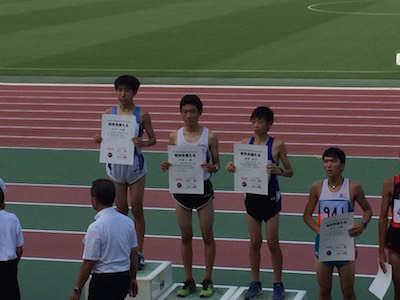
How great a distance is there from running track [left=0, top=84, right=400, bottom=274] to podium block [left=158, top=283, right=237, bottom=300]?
3.71m

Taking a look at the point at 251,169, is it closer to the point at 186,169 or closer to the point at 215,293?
the point at 186,169

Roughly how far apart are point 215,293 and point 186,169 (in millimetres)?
1201

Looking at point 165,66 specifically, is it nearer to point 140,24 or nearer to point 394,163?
point 140,24

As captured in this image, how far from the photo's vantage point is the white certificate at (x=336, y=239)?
8.45 meters

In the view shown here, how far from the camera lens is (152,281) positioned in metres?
9.58

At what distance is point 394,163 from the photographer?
1598 centimetres

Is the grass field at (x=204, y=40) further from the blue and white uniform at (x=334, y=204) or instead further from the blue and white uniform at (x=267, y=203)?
the blue and white uniform at (x=334, y=204)

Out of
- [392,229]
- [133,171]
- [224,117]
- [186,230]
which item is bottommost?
[186,230]

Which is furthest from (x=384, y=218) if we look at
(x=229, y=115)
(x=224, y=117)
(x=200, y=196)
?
(x=229, y=115)

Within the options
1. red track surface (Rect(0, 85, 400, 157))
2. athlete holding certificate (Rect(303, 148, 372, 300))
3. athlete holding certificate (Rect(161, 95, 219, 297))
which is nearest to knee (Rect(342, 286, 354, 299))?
athlete holding certificate (Rect(303, 148, 372, 300))

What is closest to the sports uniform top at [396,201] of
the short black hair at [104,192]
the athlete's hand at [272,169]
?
the athlete's hand at [272,169]

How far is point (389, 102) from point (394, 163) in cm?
456

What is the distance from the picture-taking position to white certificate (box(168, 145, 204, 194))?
9531 millimetres

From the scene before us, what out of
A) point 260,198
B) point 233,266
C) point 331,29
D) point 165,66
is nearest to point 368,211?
point 260,198
